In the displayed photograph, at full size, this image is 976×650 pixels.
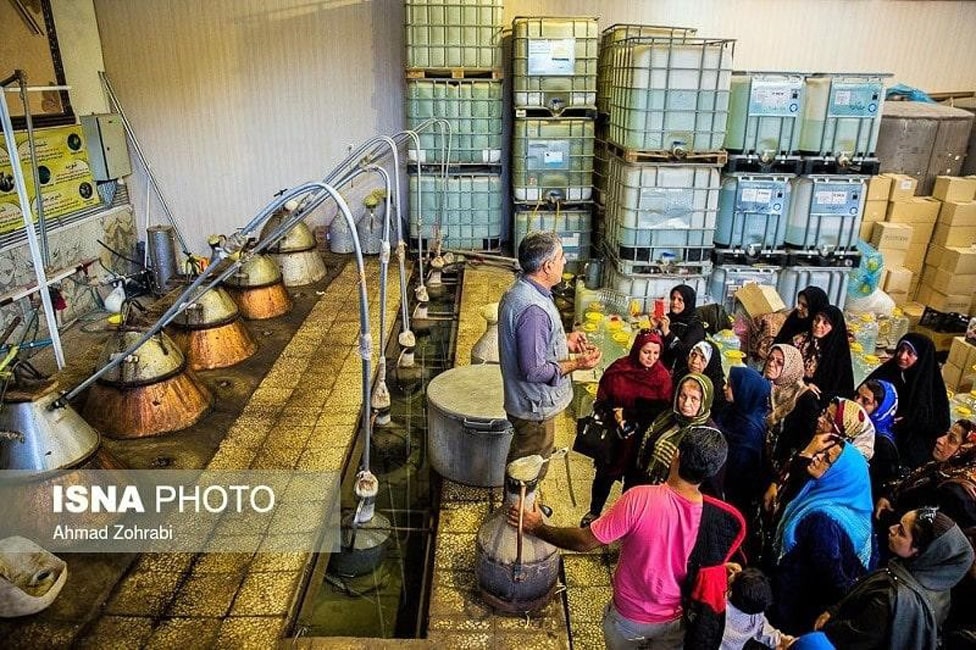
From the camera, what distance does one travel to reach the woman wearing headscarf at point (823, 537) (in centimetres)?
311

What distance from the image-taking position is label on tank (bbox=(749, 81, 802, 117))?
22.1 feet

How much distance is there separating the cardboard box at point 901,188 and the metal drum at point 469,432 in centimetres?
648

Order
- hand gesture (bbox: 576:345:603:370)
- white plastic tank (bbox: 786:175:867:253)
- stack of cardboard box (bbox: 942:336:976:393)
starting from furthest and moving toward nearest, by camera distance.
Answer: white plastic tank (bbox: 786:175:867:253) < stack of cardboard box (bbox: 942:336:976:393) < hand gesture (bbox: 576:345:603:370)

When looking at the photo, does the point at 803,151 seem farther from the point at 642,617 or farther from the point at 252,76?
the point at 252,76

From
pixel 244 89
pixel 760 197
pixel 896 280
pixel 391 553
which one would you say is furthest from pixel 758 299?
pixel 244 89

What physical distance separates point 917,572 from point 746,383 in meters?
1.65

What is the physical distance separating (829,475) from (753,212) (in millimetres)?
4665

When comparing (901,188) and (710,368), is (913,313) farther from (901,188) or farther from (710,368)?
(710,368)

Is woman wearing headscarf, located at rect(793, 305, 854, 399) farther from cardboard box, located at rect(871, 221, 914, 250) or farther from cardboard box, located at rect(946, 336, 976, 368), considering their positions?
cardboard box, located at rect(871, 221, 914, 250)

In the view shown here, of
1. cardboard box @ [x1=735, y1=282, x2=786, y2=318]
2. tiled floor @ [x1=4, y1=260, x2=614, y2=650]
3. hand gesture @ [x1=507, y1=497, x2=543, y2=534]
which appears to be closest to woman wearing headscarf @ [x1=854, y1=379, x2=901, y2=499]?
tiled floor @ [x1=4, y1=260, x2=614, y2=650]

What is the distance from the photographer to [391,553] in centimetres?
505

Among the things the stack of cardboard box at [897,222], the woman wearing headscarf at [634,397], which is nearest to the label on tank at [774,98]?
the stack of cardboard box at [897,222]

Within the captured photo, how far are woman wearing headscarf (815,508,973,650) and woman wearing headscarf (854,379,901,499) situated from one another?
141 cm

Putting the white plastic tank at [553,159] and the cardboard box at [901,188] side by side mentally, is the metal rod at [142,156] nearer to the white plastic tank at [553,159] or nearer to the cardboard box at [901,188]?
the white plastic tank at [553,159]
